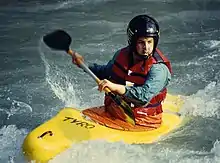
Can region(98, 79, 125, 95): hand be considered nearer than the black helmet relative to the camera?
Yes

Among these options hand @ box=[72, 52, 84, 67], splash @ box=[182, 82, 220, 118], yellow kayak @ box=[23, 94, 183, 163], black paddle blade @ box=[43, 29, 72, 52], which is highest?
black paddle blade @ box=[43, 29, 72, 52]

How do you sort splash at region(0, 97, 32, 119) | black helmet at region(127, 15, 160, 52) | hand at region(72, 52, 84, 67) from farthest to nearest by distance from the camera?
splash at region(0, 97, 32, 119) → hand at region(72, 52, 84, 67) → black helmet at region(127, 15, 160, 52)

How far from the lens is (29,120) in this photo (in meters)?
5.87

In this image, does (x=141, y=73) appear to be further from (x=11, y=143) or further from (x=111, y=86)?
(x=11, y=143)

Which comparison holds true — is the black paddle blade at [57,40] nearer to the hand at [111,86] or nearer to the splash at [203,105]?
the hand at [111,86]

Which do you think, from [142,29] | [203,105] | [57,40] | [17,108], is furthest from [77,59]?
[17,108]

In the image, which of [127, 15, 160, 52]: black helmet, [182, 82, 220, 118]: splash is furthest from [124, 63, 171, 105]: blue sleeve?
[182, 82, 220, 118]: splash

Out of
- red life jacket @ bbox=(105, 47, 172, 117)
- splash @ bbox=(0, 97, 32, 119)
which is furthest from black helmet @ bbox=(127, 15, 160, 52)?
splash @ bbox=(0, 97, 32, 119)

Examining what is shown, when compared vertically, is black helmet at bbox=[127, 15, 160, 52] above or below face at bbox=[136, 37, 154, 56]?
above

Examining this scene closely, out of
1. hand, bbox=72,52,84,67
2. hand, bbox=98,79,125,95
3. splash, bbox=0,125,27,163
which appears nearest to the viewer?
hand, bbox=98,79,125,95

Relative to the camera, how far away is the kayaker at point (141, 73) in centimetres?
443

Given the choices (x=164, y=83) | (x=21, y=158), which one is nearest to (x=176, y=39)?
(x=164, y=83)

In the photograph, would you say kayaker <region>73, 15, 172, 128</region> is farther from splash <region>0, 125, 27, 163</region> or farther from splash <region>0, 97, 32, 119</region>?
splash <region>0, 97, 32, 119</region>

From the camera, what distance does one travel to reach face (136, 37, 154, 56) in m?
4.43
